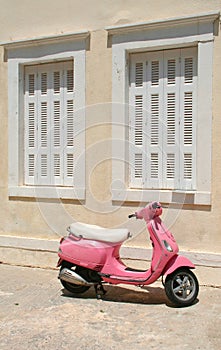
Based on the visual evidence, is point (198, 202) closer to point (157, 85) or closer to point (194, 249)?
point (194, 249)

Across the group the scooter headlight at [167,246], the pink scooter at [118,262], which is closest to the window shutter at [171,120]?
the pink scooter at [118,262]

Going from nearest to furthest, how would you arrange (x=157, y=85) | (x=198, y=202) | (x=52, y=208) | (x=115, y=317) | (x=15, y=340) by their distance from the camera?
(x=15, y=340)
(x=115, y=317)
(x=198, y=202)
(x=157, y=85)
(x=52, y=208)

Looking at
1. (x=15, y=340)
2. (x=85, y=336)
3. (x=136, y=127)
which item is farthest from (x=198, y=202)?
(x=15, y=340)

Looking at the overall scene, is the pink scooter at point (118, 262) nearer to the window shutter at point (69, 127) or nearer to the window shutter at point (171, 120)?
the window shutter at point (171, 120)

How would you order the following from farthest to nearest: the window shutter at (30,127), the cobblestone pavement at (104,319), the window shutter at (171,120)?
the window shutter at (30,127), the window shutter at (171,120), the cobblestone pavement at (104,319)

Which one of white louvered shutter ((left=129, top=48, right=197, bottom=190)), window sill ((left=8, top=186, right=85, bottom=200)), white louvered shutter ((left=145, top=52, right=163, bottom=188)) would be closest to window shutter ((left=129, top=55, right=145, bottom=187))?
white louvered shutter ((left=129, top=48, right=197, bottom=190))

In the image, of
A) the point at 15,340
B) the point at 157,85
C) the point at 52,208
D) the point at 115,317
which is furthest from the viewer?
the point at 52,208

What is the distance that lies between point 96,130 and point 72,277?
2.41m

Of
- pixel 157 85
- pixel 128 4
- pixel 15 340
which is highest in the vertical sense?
pixel 128 4

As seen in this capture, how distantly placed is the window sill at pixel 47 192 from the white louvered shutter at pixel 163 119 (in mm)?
922

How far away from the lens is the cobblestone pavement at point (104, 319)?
172 inches

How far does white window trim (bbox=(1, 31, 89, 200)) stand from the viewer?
7.00 m

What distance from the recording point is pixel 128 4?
6.64m

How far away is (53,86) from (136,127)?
167cm
